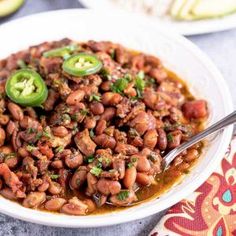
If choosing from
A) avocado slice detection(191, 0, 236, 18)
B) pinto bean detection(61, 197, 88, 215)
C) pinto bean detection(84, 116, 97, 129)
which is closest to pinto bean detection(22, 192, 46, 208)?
pinto bean detection(61, 197, 88, 215)

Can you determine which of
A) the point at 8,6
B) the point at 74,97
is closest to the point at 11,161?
the point at 74,97

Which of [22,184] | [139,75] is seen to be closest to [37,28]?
[139,75]

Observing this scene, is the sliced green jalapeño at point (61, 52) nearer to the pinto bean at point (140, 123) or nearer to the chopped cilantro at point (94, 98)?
the chopped cilantro at point (94, 98)

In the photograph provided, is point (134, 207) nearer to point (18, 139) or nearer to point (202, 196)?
point (202, 196)

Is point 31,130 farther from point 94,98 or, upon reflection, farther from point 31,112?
point 94,98

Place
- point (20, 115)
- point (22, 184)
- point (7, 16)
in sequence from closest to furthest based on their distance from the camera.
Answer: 1. point (22, 184)
2. point (20, 115)
3. point (7, 16)

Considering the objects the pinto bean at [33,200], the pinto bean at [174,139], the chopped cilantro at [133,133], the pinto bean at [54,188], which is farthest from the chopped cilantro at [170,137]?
the pinto bean at [33,200]

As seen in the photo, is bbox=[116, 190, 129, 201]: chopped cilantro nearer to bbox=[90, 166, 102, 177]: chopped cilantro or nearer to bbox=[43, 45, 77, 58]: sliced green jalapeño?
bbox=[90, 166, 102, 177]: chopped cilantro
